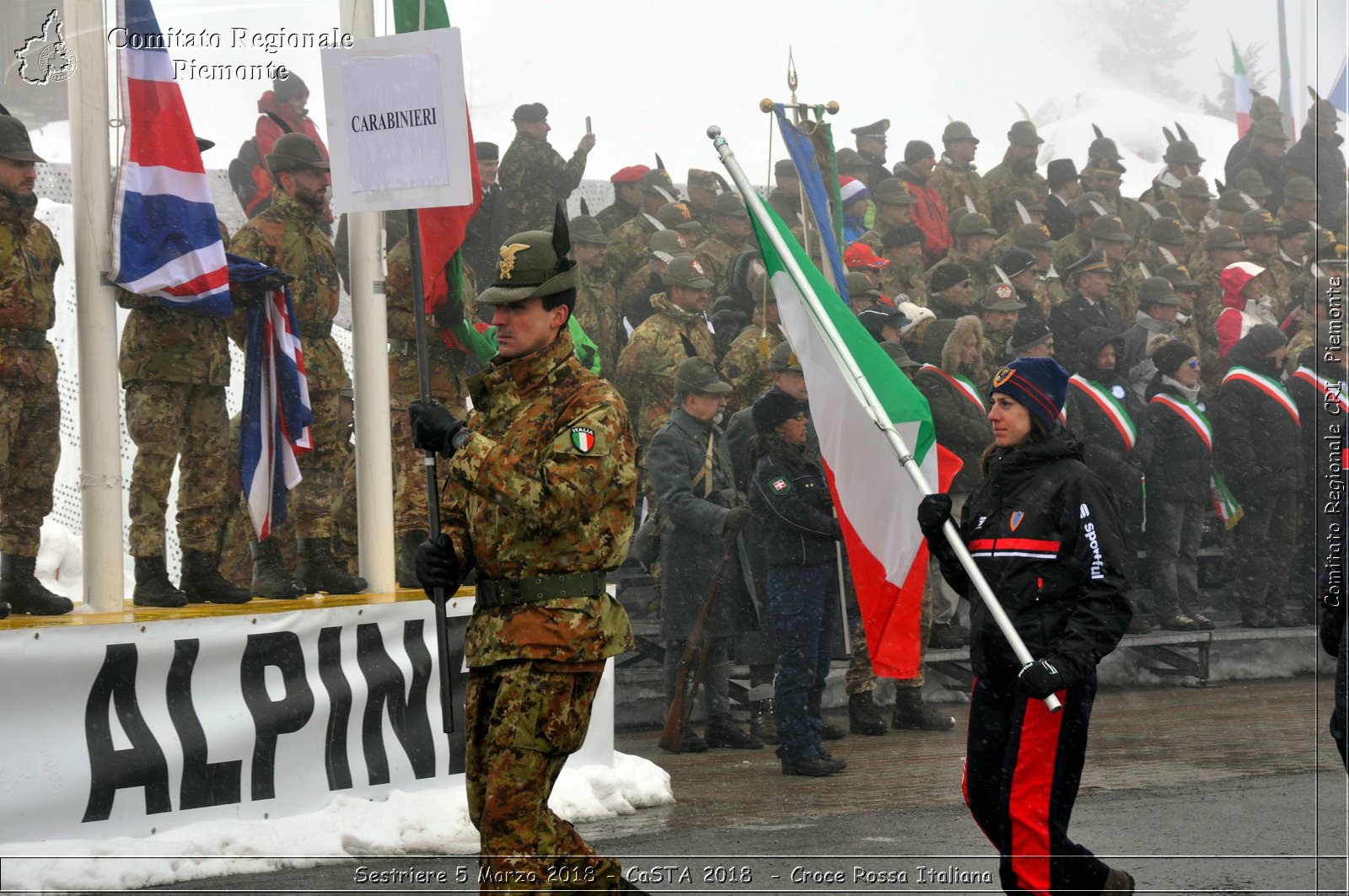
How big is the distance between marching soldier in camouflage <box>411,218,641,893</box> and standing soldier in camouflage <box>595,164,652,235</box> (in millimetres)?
6670

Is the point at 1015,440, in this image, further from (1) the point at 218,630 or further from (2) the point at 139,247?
(2) the point at 139,247

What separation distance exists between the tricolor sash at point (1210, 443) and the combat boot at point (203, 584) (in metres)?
7.28

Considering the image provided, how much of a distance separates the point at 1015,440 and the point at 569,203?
684 cm

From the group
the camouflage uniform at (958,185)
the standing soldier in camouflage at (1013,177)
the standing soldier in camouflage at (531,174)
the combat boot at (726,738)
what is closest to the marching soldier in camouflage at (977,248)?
the camouflage uniform at (958,185)

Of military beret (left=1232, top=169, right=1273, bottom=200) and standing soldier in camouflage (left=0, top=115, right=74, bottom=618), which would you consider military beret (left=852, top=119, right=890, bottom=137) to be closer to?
military beret (left=1232, top=169, right=1273, bottom=200)

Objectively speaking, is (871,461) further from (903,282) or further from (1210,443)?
(1210,443)

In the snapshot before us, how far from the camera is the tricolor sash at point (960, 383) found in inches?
392

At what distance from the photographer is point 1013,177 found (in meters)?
13.4

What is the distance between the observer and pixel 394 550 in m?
8.07

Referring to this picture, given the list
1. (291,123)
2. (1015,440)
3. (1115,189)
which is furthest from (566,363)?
(1115,189)

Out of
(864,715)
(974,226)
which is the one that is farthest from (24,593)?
→ (974,226)

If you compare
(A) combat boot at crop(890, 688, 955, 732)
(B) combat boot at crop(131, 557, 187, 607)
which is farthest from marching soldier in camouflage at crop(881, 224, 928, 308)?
(B) combat boot at crop(131, 557, 187, 607)

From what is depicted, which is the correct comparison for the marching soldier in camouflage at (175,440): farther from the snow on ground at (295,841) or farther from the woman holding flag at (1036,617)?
the woman holding flag at (1036,617)

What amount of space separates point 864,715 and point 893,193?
15.5 ft
